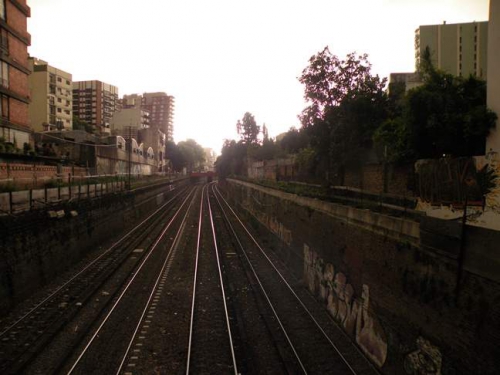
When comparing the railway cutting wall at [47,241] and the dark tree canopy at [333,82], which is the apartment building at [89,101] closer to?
the railway cutting wall at [47,241]

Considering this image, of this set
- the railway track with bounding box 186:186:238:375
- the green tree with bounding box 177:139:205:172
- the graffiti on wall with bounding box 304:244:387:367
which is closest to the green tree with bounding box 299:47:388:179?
the graffiti on wall with bounding box 304:244:387:367

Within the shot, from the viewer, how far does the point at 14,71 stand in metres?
30.6

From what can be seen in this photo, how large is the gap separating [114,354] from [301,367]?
15.5ft

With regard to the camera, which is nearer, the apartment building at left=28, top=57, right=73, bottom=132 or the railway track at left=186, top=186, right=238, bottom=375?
the railway track at left=186, top=186, right=238, bottom=375

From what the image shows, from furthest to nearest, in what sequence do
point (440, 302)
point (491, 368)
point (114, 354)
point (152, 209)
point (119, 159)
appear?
1. point (119, 159)
2. point (152, 209)
3. point (114, 354)
4. point (440, 302)
5. point (491, 368)

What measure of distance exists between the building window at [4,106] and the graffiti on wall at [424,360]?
3144 centimetres

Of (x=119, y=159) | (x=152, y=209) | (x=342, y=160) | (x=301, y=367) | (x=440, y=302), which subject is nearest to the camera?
(x=440, y=302)

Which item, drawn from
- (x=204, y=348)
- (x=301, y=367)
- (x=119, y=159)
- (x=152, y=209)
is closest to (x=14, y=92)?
(x=152, y=209)

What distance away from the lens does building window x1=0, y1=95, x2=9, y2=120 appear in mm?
28719

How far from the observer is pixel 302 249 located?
1692 cm

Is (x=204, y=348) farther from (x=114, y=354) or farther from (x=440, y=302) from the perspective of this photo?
(x=440, y=302)

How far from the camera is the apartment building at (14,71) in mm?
28859

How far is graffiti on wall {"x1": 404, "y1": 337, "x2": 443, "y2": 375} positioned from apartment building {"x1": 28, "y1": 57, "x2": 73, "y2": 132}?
5739 centimetres

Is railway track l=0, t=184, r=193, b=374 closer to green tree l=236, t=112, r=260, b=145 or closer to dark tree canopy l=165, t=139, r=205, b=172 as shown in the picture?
green tree l=236, t=112, r=260, b=145
